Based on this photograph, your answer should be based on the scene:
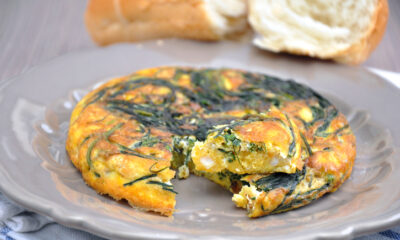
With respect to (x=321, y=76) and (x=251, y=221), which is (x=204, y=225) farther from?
(x=321, y=76)

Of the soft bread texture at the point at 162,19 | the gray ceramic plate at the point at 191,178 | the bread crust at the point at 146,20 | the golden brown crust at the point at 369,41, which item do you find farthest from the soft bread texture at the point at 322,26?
the bread crust at the point at 146,20

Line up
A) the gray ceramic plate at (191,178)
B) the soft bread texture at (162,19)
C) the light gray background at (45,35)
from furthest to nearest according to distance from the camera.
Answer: the light gray background at (45,35) → the soft bread texture at (162,19) → the gray ceramic plate at (191,178)

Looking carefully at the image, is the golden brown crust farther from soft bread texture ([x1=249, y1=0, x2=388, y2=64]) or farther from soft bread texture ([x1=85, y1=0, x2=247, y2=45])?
soft bread texture ([x1=85, y1=0, x2=247, y2=45])

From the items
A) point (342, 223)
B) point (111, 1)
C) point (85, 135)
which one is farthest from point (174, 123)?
point (111, 1)

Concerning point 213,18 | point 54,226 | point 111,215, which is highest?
point 213,18

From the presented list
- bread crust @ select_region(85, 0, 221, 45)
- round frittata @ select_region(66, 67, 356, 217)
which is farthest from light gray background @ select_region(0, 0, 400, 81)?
round frittata @ select_region(66, 67, 356, 217)

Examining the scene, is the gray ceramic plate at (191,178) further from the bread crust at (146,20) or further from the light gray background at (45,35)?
the light gray background at (45,35)
